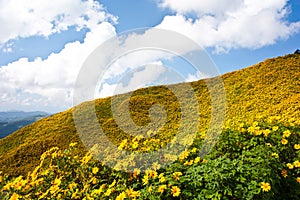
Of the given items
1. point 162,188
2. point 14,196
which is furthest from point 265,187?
point 14,196

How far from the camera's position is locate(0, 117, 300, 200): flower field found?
2.96 metres

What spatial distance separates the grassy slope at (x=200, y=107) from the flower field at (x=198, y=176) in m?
5.97

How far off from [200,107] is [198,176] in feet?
36.1

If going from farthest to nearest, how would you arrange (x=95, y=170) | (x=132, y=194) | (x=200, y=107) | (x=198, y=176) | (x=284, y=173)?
(x=200, y=107) → (x=95, y=170) → (x=284, y=173) → (x=198, y=176) → (x=132, y=194)

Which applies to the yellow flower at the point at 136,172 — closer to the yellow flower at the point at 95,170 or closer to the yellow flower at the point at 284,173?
the yellow flower at the point at 95,170

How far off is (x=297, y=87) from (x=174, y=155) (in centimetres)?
997

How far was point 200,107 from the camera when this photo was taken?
13.8m

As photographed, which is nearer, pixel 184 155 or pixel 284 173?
pixel 284 173

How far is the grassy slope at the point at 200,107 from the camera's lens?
11430 mm

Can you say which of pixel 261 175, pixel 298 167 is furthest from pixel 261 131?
pixel 261 175

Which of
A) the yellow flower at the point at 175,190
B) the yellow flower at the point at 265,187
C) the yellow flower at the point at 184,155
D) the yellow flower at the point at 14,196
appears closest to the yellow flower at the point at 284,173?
the yellow flower at the point at 265,187

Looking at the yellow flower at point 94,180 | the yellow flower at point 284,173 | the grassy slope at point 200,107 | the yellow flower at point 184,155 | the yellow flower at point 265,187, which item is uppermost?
the grassy slope at point 200,107

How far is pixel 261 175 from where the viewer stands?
3088mm

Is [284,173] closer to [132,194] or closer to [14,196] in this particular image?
[132,194]
